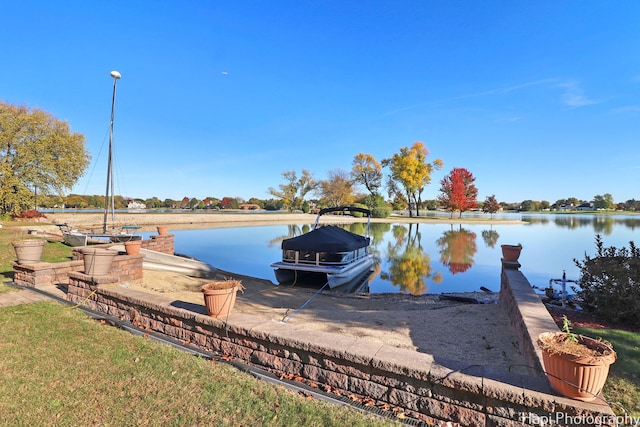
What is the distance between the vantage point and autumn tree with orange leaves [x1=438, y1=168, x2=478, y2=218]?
5112 cm

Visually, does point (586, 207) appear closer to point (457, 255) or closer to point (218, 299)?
point (457, 255)

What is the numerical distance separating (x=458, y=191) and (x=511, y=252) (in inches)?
1943

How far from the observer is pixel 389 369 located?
2.46 m

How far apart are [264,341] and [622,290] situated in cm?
536

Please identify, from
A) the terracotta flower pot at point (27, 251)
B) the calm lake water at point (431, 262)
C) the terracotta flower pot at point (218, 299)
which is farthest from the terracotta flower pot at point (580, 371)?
the terracotta flower pot at point (27, 251)

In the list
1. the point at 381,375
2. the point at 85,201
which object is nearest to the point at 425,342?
the point at 381,375

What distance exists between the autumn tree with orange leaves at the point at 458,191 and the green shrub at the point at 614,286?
48.6m

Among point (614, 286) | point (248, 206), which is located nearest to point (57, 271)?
point (614, 286)

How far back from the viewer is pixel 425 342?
4.04 meters

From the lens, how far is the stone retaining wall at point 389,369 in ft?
6.87

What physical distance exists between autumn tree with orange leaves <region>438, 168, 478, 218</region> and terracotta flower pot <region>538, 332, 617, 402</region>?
53112 millimetres

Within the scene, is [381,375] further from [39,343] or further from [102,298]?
[102,298]

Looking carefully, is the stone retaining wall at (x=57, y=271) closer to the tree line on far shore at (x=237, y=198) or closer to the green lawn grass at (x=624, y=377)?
the green lawn grass at (x=624, y=377)

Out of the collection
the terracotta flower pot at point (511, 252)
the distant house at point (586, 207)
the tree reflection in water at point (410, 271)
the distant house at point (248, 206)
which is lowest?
the tree reflection in water at point (410, 271)
